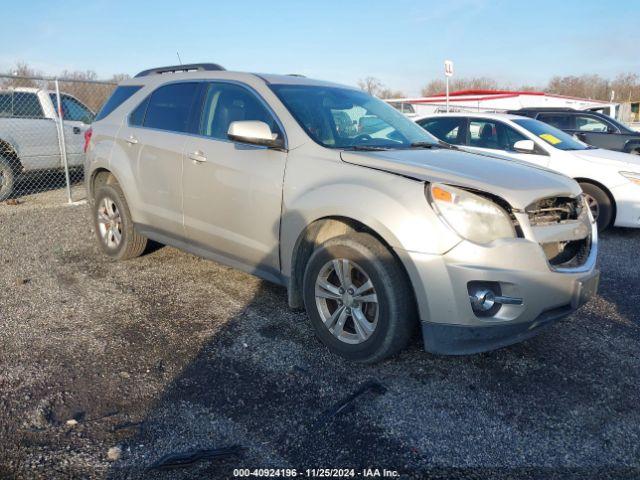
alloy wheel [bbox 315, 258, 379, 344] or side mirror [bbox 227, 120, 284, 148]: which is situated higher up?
side mirror [bbox 227, 120, 284, 148]

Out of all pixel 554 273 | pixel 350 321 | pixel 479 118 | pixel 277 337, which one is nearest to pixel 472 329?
pixel 554 273

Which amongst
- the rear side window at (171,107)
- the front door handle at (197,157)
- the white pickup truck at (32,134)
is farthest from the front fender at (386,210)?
the white pickup truck at (32,134)

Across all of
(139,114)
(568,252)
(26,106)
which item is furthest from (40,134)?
(568,252)

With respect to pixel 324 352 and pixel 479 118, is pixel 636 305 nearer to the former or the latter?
pixel 324 352

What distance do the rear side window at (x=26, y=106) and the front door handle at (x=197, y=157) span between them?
6.28 meters

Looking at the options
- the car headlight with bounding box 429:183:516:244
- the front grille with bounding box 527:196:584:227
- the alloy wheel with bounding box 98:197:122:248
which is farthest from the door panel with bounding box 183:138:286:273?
the front grille with bounding box 527:196:584:227

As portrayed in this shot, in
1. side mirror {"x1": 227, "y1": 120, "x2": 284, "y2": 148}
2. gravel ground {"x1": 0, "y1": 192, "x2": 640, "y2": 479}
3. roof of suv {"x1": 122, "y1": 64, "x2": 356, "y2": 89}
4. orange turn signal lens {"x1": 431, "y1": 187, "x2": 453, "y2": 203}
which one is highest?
roof of suv {"x1": 122, "y1": 64, "x2": 356, "y2": 89}

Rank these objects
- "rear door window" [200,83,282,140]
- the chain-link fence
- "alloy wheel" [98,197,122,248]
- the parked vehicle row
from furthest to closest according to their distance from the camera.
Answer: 1. the parked vehicle row
2. the chain-link fence
3. "alloy wheel" [98,197,122,248]
4. "rear door window" [200,83,282,140]

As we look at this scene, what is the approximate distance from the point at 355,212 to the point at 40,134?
7.77 m

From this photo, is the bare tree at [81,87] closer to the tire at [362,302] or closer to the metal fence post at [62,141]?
the metal fence post at [62,141]

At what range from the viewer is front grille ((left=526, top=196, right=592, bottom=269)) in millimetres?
2977

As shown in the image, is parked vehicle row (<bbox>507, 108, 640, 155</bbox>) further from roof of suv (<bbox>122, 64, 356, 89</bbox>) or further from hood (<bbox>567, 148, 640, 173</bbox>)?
roof of suv (<bbox>122, 64, 356, 89</bbox>)

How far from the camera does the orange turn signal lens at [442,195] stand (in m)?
2.84

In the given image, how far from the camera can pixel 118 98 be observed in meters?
5.13
